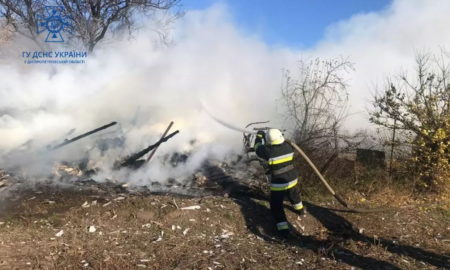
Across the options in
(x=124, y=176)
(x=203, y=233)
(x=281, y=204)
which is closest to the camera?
(x=203, y=233)

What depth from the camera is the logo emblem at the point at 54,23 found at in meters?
13.4

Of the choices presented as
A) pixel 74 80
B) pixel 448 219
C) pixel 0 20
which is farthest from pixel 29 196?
pixel 0 20

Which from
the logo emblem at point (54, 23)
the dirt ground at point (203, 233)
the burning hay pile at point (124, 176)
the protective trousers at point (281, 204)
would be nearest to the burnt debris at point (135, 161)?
the burning hay pile at point (124, 176)

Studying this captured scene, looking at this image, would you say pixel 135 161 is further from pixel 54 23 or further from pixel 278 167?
pixel 54 23

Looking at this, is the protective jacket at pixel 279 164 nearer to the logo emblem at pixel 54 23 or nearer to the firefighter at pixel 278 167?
the firefighter at pixel 278 167

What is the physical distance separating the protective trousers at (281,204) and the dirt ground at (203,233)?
7.8 inches

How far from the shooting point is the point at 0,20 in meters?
13.7

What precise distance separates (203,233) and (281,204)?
4.03 feet

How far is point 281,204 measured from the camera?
19.5 ft

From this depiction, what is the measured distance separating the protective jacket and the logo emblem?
10.2m

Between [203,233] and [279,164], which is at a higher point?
[279,164]

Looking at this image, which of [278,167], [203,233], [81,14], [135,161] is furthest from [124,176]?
[81,14]

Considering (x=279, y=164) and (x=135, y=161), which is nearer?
(x=279, y=164)

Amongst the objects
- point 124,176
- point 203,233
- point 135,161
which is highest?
point 135,161
